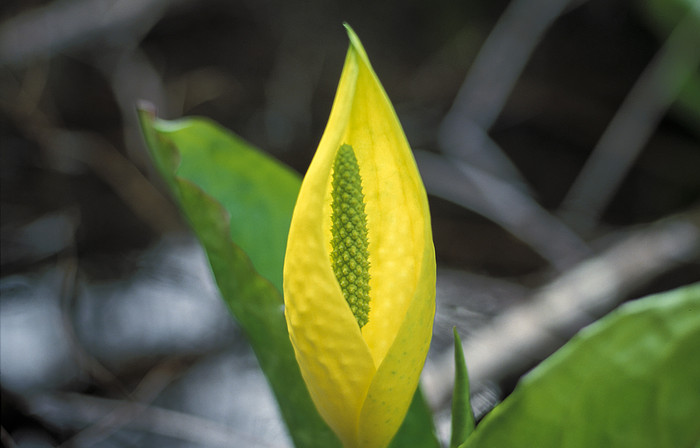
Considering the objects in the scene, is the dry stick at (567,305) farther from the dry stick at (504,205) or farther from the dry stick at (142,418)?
the dry stick at (142,418)

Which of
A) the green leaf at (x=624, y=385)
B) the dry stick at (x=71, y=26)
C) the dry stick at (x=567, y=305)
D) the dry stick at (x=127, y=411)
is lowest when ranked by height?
the dry stick at (x=127, y=411)

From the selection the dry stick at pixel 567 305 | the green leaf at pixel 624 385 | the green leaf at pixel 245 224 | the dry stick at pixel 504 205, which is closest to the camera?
the green leaf at pixel 624 385

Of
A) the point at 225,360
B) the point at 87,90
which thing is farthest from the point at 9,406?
the point at 87,90

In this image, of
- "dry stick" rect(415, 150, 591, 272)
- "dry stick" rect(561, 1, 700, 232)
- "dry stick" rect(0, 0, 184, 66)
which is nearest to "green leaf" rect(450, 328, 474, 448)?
"dry stick" rect(415, 150, 591, 272)

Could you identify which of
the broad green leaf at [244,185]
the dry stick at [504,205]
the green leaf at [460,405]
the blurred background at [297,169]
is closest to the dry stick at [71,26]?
the blurred background at [297,169]

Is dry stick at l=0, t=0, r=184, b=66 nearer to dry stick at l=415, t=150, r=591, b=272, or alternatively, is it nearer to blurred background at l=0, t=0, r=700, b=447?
blurred background at l=0, t=0, r=700, b=447

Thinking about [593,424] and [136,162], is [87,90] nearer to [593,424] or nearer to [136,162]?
[136,162]

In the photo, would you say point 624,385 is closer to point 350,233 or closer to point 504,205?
point 350,233
